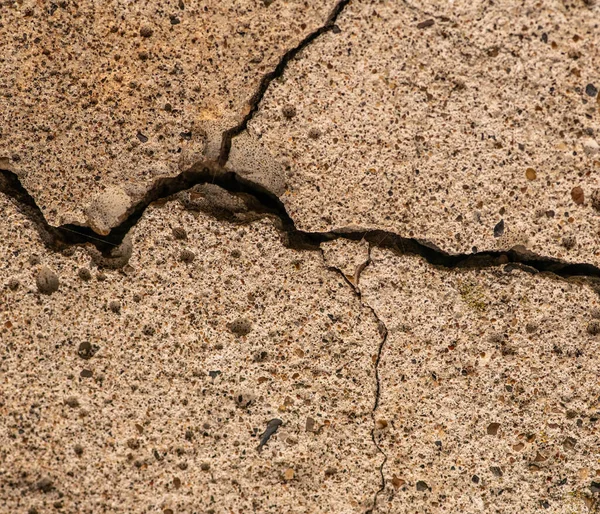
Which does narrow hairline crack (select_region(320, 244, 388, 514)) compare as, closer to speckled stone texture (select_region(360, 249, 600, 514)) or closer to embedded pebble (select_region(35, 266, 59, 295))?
speckled stone texture (select_region(360, 249, 600, 514))

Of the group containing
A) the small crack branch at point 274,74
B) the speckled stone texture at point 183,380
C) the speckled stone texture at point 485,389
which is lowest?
the speckled stone texture at point 183,380

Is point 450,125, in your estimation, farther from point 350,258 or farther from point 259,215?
point 259,215

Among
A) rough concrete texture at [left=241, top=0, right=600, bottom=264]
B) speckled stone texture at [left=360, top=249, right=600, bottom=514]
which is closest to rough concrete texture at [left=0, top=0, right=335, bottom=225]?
rough concrete texture at [left=241, top=0, right=600, bottom=264]

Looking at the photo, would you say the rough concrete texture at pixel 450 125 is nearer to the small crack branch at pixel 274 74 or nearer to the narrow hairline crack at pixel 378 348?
the small crack branch at pixel 274 74

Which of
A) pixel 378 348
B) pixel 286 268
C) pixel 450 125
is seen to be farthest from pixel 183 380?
pixel 450 125

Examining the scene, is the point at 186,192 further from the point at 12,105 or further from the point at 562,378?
the point at 562,378

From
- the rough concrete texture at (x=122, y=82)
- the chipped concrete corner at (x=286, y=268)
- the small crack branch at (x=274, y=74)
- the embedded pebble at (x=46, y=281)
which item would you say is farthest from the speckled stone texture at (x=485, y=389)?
the embedded pebble at (x=46, y=281)

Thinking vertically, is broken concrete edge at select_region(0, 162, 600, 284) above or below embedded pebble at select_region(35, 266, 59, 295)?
above
